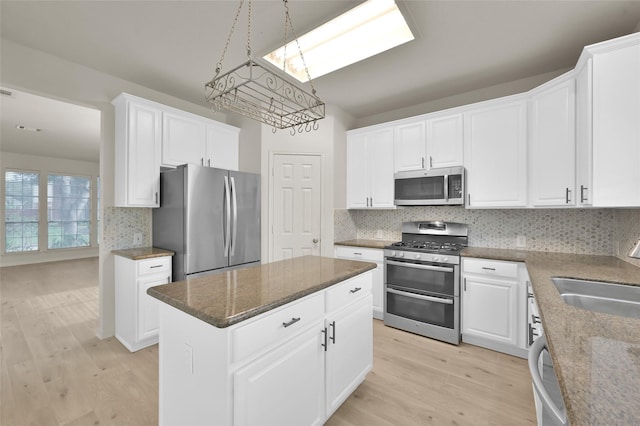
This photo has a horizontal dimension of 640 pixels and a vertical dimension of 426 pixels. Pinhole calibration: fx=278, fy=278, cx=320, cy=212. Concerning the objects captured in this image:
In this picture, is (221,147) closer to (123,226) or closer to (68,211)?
(123,226)

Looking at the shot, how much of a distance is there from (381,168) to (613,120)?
2.11 meters

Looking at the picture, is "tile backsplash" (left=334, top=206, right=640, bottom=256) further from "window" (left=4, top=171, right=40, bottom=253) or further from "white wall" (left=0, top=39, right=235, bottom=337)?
"window" (left=4, top=171, right=40, bottom=253)

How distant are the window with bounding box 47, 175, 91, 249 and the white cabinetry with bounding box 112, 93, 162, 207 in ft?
21.8

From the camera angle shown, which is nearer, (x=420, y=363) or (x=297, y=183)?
(x=420, y=363)

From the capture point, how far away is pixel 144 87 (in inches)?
126

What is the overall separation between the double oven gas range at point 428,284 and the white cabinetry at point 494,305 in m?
0.11

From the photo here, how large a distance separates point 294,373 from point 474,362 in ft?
6.29

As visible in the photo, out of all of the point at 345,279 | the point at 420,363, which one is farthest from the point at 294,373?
the point at 420,363

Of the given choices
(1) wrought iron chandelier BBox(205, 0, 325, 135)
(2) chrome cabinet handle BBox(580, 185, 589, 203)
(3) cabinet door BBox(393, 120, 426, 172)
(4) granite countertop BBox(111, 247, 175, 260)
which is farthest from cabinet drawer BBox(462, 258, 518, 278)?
(4) granite countertop BBox(111, 247, 175, 260)

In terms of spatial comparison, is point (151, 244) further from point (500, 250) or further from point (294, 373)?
point (500, 250)

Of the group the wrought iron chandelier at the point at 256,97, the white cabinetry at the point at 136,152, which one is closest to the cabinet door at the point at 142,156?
the white cabinetry at the point at 136,152

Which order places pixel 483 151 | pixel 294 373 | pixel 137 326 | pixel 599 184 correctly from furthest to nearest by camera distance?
pixel 483 151 < pixel 137 326 < pixel 599 184 < pixel 294 373

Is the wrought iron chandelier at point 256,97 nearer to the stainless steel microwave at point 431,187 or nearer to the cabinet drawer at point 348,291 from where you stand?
the cabinet drawer at point 348,291

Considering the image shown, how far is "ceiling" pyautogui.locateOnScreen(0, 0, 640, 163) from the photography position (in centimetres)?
193
